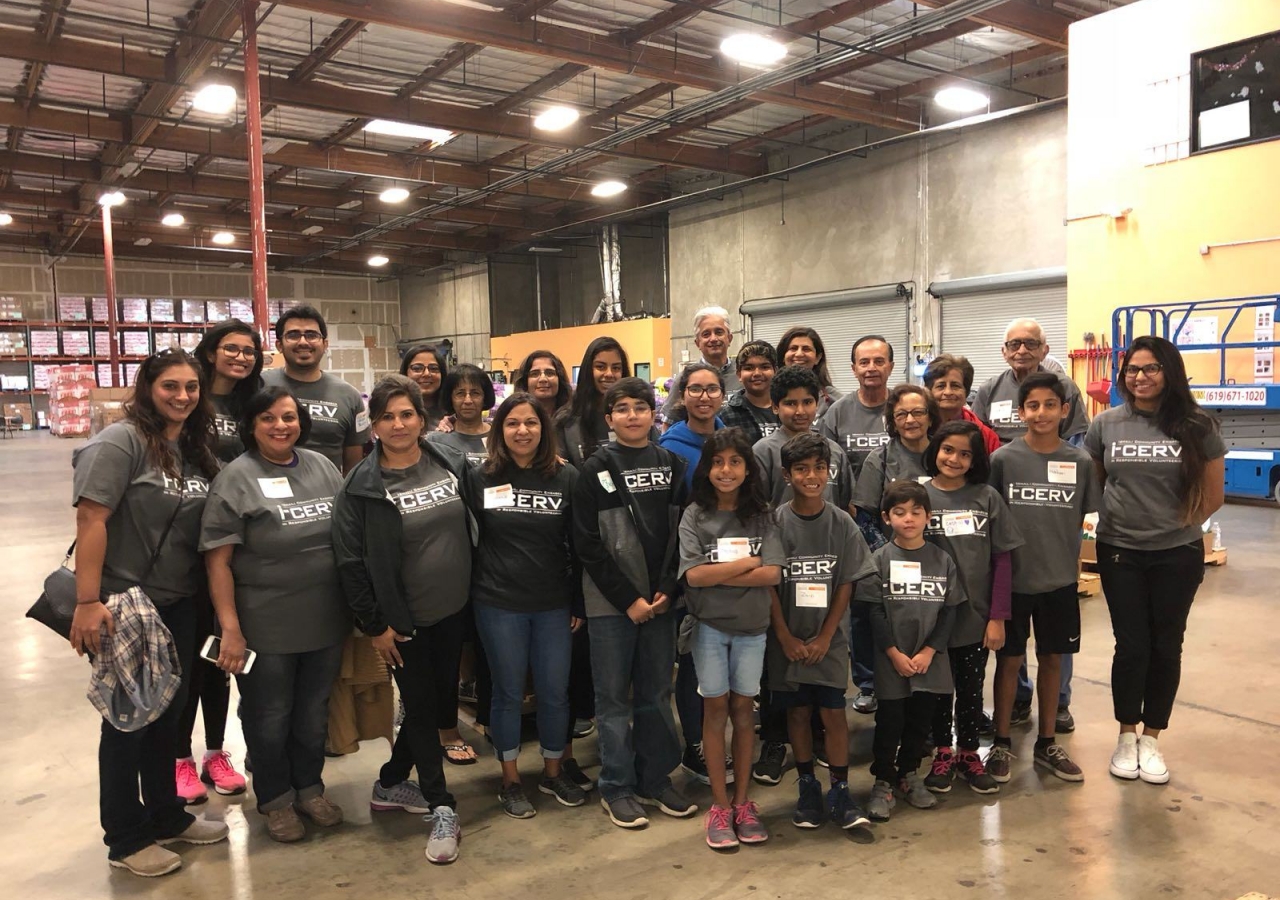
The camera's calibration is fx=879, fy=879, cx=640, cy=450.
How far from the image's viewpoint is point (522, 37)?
895 centimetres

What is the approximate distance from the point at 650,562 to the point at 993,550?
1152 mm

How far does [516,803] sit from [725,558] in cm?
110

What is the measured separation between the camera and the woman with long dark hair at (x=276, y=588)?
2.53 metres

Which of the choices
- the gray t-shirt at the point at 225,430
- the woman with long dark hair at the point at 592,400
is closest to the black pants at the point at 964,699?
the woman with long dark hair at the point at 592,400

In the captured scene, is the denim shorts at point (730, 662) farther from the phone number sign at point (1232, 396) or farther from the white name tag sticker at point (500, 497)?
the phone number sign at point (1232, 396)

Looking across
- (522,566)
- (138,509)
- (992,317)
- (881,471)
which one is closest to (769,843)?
(522,566)

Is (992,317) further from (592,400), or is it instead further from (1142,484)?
(592,400)

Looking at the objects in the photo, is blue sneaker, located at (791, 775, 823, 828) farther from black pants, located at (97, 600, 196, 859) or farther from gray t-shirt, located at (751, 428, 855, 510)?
black pants, located at (97, 600, 196, 859)

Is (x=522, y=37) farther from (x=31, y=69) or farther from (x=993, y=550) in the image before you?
(x=993, y=550)

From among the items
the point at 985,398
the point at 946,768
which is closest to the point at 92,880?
the point at 946,768

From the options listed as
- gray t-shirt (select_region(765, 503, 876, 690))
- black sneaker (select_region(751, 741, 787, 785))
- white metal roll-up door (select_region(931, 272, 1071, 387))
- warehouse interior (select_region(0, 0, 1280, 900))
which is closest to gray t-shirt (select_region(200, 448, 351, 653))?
warehouse interior (select_region(0, 0, 1280, 900))

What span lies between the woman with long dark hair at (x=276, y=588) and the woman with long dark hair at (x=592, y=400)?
3.03 ft

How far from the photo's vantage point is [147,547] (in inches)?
97.2

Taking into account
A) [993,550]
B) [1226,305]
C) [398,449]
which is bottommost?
[993,550]
